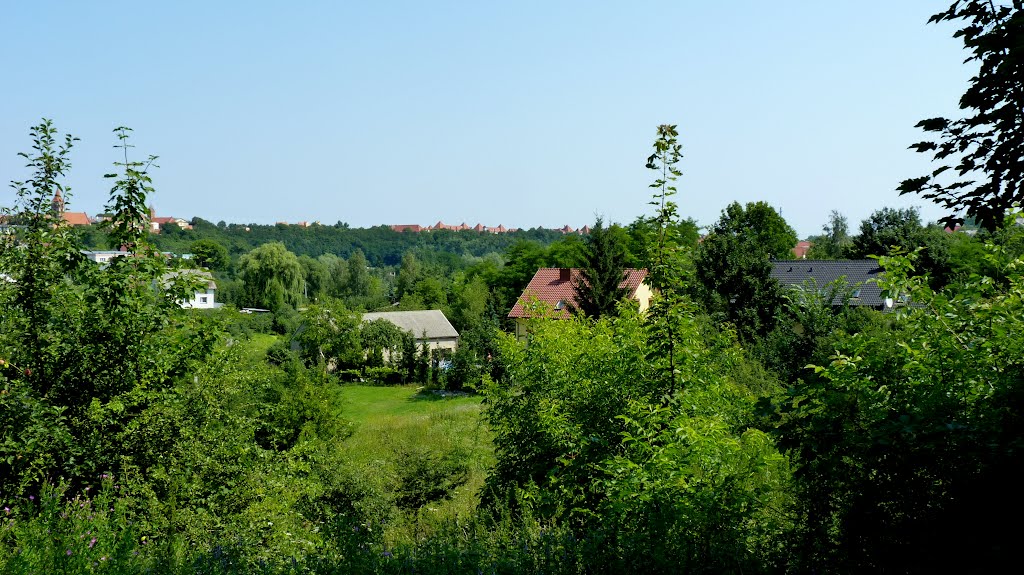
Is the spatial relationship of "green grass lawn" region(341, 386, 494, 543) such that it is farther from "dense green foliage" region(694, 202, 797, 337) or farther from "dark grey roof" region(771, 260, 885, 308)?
"dark grey roof" region(771, 260, 885, 308)

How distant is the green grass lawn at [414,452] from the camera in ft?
40.5

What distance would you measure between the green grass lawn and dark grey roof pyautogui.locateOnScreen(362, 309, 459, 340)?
10.9 metres

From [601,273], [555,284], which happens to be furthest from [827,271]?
[555,284]

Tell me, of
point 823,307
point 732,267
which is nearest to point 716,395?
point 823,307

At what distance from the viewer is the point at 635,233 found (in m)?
55.0

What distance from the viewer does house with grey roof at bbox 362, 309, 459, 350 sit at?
57.8 metres

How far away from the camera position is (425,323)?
6041 cm

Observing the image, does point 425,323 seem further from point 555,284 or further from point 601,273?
point 601,273

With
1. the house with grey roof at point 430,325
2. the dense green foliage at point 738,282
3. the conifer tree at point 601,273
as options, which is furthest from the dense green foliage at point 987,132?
the house with grey roof at point 430,325

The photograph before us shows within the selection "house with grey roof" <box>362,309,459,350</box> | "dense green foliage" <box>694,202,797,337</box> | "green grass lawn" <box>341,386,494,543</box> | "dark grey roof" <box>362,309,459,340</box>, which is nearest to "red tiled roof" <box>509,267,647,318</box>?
"house with grey roof" <box>362,309,459,350</box>

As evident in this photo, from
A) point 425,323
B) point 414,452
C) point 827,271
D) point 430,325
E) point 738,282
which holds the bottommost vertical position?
point 414,452

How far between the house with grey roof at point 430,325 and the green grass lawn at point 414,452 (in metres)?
10.9

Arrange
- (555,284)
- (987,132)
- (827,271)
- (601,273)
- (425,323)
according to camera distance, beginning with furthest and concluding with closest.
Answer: (425,323)
(555,284)
(827,271)
(601,273)
(987,132)

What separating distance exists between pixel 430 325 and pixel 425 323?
1.47ft
